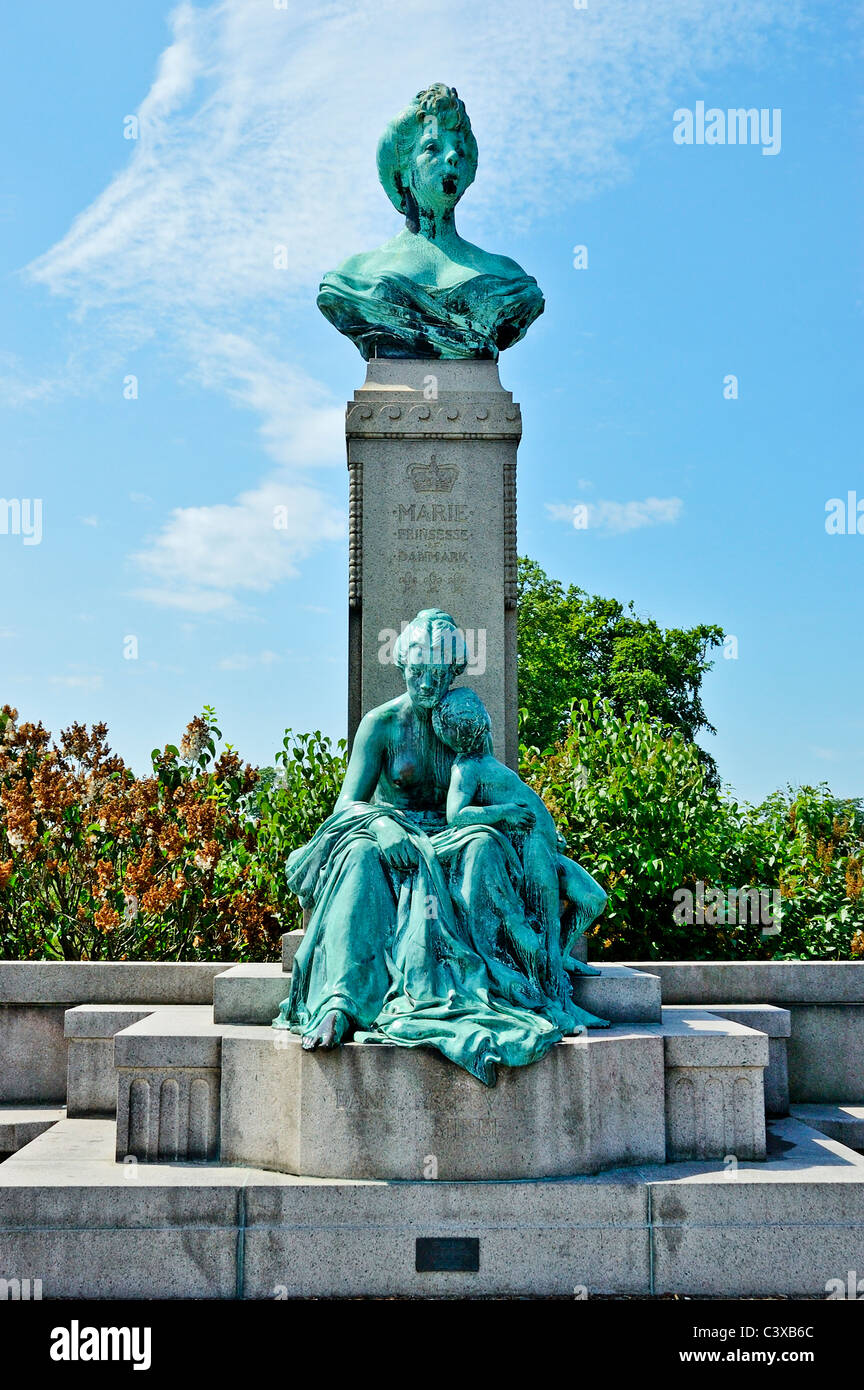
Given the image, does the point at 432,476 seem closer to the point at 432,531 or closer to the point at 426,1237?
the point at 432,531

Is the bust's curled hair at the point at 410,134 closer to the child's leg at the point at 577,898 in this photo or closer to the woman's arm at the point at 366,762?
the woman's arm at the point at 366,762

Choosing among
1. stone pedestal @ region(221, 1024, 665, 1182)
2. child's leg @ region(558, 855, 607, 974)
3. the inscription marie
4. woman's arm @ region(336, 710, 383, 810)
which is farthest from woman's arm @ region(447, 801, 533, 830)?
the inscription marie

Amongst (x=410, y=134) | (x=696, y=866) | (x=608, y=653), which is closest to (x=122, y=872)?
(x=696, y=866)

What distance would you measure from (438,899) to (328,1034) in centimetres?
78

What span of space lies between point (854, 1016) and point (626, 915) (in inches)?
94.6

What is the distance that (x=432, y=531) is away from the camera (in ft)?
23.1

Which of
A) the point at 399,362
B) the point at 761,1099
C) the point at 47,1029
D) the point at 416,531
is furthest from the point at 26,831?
the point at 761,1099

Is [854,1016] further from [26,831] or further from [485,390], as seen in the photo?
[26,831]

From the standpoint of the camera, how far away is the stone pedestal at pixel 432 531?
6.98 metres

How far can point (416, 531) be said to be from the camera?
7035 mm

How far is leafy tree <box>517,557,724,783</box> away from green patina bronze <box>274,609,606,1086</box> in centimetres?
2606

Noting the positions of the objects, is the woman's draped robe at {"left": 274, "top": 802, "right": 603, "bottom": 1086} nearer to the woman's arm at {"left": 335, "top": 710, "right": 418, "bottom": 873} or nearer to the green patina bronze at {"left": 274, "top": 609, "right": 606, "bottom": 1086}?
the green patina bronze at {"left": 274, "top": 609, "right": 606, "bottom": 1086}
